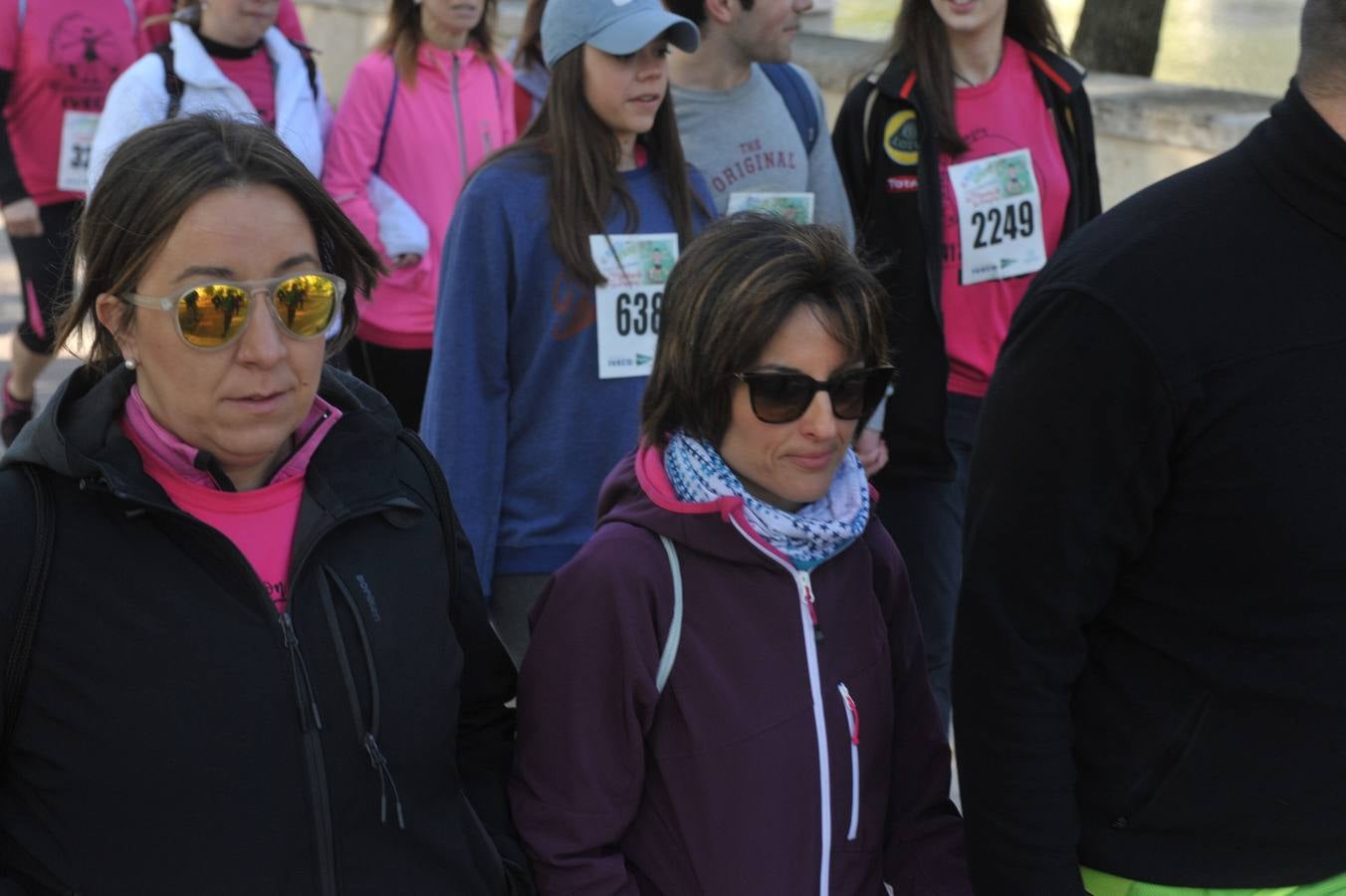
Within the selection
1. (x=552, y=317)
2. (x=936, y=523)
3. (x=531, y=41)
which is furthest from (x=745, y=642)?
(x=531, y=41)

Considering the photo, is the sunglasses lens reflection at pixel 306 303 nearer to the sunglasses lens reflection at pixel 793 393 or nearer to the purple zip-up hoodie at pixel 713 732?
the purple zip-up hoodie at pixel 713 732

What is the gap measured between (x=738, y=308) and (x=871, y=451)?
164 cm

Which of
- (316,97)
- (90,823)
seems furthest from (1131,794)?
(316,97)

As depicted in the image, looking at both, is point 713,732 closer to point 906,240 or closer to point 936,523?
point 936,523

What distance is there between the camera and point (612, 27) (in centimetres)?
355

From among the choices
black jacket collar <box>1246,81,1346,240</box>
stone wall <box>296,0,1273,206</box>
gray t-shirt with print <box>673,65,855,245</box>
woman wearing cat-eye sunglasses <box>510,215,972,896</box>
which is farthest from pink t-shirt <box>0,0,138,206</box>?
black jacket collar <box>1246,81,1346,240</box>

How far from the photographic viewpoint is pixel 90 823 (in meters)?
1.96

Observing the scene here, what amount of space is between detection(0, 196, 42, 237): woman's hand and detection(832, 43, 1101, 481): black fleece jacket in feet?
10.9

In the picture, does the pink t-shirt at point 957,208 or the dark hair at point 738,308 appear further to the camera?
the pink t-shirt at point 957,208

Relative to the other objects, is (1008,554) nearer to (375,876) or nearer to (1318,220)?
(1318,220)

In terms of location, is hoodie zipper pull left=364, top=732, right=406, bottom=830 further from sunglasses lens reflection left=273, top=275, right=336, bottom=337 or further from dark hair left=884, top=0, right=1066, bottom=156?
dark hair left=884, top=0, right=1066, bottom=156

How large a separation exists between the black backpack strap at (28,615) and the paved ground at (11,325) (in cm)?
517

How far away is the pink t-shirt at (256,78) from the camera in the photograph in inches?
200

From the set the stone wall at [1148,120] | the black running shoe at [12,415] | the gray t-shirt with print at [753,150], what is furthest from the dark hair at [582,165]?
the black running shoe at [12,415]
